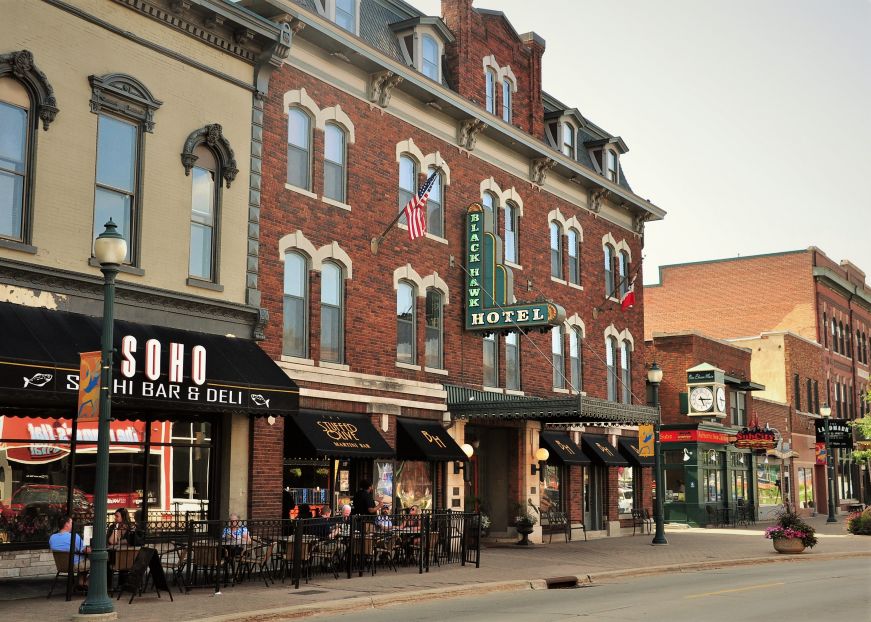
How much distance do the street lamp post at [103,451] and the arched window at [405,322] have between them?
463 inches

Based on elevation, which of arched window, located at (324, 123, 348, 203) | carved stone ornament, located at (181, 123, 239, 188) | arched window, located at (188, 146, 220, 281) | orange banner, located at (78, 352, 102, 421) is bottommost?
orange banner, located at (78, 352, 102, 421)

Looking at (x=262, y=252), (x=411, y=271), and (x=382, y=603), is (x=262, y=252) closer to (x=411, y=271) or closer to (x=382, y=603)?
(x=411, y=271)

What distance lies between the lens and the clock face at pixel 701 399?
42.6 metres

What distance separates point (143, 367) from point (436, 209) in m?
11.8

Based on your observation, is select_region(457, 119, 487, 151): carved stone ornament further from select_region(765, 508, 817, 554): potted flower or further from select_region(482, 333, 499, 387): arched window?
select_region(765, 508, 817, 554): potted flower

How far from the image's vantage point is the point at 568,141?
1328 inches

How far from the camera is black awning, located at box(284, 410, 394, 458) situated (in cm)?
2094

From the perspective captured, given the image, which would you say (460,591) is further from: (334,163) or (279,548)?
(334,163)

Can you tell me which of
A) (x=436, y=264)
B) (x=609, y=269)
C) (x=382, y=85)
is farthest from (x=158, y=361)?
(x=609, y=269)

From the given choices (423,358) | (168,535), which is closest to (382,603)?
A: (168,535)

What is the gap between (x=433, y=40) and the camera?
27.4 meters

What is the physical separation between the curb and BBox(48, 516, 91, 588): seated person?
3037 millimetres

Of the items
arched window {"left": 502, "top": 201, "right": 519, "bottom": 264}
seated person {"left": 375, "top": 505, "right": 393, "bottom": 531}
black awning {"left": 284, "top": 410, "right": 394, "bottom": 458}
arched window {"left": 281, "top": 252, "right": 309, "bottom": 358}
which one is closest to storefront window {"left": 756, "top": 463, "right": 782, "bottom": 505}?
arched window {"left": 502, "top": 201, "right": 519, "bottom": 264}

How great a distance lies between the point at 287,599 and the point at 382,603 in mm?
1460
